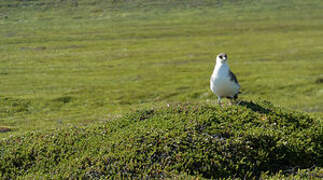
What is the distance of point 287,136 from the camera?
44.1 feet

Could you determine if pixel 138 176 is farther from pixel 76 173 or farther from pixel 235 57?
pixel 235 57

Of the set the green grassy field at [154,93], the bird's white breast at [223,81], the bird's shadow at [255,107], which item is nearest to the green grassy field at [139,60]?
the green grassy field at [154,93]

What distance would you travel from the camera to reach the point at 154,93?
49.9 metres

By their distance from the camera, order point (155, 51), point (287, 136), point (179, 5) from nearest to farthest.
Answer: point (287, 136)
point (155, 51)
point (179, 5)

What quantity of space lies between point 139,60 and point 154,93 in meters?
28.2

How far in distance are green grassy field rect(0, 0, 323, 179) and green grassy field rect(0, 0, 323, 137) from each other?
0.28 metres

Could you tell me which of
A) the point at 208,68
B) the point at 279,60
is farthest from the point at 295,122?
the point at 279,60

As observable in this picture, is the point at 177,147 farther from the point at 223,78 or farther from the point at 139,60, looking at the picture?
the point at 139,60

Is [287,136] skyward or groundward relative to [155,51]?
skyward

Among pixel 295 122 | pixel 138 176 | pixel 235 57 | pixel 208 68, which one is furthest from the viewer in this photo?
pixel 235 57

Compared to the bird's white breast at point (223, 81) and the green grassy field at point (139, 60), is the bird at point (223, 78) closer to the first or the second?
the bird's white breast at point (223, 81)

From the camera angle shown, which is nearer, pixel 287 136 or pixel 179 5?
pixel 287 136

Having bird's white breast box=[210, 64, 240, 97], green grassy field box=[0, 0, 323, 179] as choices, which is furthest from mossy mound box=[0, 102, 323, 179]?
bird's white breast box=[210, 64, 240, 97]

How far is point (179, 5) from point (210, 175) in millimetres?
186568
